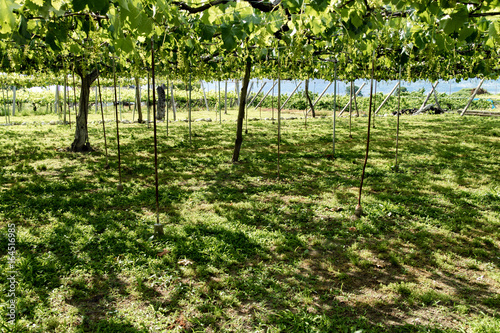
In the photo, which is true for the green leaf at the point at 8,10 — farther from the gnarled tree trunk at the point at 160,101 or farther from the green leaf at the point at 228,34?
the gnarled tree trunk at the point at 160,101

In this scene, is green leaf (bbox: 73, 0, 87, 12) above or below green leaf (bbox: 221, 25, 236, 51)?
below

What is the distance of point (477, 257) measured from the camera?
11.3 ft

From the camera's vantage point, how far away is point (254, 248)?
3602 mm

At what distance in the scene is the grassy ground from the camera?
2568 millimetres

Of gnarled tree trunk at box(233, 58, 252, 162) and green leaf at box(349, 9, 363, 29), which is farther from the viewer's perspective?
gnarled tree trunk at box(233, 58, 252, 162)

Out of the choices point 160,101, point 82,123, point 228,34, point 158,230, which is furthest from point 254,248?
point 160,101

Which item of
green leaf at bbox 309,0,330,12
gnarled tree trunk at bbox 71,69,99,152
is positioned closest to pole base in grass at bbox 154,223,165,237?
green leaf at bbox 309,0,330,12

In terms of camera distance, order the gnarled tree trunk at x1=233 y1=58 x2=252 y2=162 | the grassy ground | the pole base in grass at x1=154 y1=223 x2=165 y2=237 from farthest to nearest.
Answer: the gnarled tree trunk at x1=233 y1=58 x2=252 y2=162 < the pole base in grass at x1=154 y1=223 x2=165 y2=237 < the grassy ground

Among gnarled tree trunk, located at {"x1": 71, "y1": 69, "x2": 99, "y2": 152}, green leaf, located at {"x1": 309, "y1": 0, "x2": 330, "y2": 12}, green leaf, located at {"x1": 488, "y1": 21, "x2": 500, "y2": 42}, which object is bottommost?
gnarled tree trunk, located at {"x1": 71, "y1": 69, "x2": 99, "y2": 152}

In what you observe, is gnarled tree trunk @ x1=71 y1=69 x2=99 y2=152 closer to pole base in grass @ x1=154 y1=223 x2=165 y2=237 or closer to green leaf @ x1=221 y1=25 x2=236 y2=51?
pole base in grass @ x1=154 y1=223 x2=165 y2=237

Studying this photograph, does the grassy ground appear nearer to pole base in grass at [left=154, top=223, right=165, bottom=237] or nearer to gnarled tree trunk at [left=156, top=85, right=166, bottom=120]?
pole base in grass at [left=154, top=223, right=165, bottom=237]

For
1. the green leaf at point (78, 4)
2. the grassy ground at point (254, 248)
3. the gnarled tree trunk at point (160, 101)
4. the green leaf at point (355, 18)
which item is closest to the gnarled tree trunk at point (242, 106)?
the grassy ground at point (254, 248)

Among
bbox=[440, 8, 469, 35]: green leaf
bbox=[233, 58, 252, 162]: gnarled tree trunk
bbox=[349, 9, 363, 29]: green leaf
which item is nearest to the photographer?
bbox=[440, 8, 469, 35]: green leaf

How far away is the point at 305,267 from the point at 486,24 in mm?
3077
